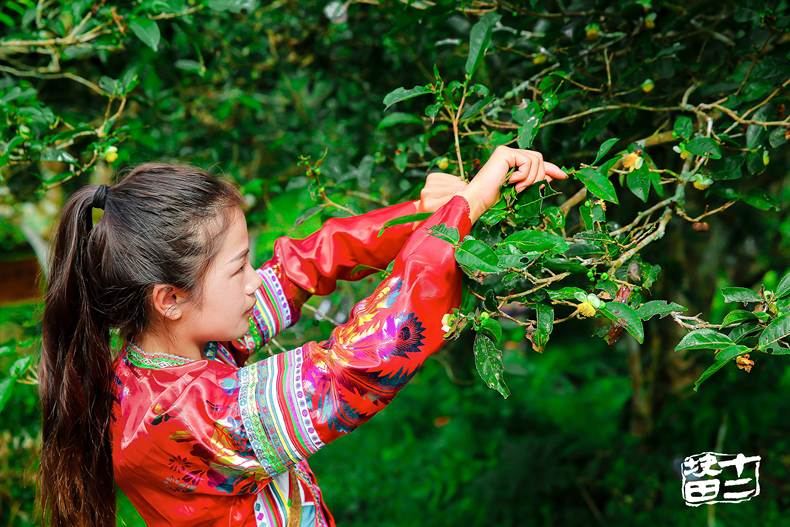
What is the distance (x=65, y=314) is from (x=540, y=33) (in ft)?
3.78

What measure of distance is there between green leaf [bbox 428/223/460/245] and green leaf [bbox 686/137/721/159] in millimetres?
463

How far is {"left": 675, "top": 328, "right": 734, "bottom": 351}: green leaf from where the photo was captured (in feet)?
3.34

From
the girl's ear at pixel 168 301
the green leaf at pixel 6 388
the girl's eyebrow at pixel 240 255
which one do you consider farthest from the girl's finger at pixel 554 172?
the green leaf at pixel 6 388

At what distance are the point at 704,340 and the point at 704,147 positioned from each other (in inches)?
14.5

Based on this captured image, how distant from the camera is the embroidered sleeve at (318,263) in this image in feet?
4.42

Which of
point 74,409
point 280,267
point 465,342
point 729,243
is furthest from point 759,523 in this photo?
point 74,409

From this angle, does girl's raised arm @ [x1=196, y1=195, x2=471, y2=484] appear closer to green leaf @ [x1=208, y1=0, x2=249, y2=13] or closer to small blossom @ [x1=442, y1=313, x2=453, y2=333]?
small blossom @ [x1=442, y1=313, x2=453, y2=333]

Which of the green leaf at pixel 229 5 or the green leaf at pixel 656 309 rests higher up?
the green leaf at pixel 229 5

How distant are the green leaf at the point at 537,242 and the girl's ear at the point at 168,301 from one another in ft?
1.61

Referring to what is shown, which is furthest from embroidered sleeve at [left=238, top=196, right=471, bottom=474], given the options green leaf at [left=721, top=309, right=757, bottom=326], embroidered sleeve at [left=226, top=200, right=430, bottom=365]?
green leaf at [left=721, top=309, right=757, bottom=326]

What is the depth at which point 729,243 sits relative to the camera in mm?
3145

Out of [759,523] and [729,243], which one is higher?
[729,243]

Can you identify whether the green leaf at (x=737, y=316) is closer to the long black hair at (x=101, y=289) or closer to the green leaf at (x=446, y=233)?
the green leaf at (x=446, y=233)

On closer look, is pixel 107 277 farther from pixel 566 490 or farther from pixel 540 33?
pixel 566 490
